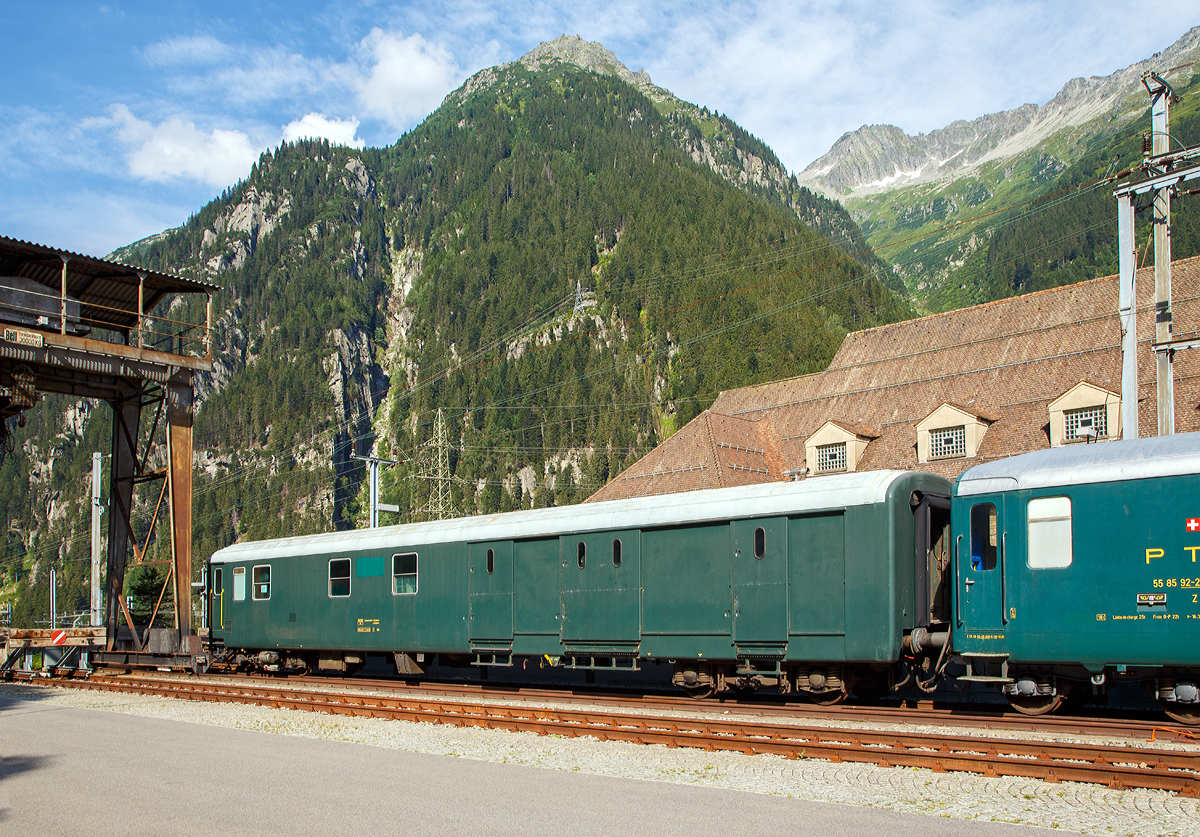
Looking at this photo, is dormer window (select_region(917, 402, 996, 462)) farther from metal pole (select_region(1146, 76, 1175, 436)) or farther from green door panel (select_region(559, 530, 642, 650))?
green door panel (select_region(559, 530, 642, 650))

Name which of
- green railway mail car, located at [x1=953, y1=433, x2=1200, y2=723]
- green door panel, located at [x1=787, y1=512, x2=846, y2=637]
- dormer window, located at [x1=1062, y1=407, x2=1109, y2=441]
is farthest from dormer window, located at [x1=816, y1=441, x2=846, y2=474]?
green railway mail car, located at [x1=953, y1=433, x2=1200, y2=723]

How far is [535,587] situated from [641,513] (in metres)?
2.92

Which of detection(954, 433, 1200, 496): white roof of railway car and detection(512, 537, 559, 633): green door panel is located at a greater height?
detection(954, 433, 1200, 496): white roof of railway car

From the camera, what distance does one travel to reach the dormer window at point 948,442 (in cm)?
2958

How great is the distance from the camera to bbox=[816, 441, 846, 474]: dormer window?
107ft

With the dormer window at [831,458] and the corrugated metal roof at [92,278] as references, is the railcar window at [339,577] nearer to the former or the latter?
the corrugated metal roof at [92,278]

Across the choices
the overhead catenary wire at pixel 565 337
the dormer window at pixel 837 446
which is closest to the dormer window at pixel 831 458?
the dormer window at pixel 837 446

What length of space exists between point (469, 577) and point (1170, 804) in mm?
13311

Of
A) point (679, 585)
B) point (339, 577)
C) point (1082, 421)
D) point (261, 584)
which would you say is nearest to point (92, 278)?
point (261, 584)

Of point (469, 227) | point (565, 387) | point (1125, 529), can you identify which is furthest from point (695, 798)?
point (469, 227)

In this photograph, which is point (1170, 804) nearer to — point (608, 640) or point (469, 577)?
point (608, 640)

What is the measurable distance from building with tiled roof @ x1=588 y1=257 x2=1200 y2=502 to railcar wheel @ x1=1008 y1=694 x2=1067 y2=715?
595 inches

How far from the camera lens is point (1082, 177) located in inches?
6594

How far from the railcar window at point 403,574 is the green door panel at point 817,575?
924 cm
